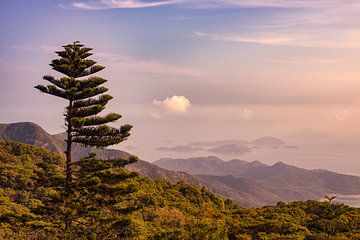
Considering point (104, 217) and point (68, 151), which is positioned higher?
point (68, 151)

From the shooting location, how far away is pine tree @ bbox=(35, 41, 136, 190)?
84.2ft

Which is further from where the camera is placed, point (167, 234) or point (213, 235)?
point (167, 234)

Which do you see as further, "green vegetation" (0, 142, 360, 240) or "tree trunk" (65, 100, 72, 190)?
"green vegetation" (0, 142, 360, 240)

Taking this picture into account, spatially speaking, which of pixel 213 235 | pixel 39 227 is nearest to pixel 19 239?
pixel 39 227

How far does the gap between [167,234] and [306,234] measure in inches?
417

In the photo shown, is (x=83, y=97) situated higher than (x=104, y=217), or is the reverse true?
(x=83, y=97)

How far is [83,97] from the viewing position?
26.2m

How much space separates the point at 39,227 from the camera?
25.1 meters

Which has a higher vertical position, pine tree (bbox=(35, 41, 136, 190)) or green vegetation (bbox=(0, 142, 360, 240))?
pine tree (bbox=(35, 41, 136, 190))

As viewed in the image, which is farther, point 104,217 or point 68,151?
point 104,217

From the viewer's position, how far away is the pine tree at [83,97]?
25.7 m

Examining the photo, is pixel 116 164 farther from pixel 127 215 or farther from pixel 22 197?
pixel 22 197

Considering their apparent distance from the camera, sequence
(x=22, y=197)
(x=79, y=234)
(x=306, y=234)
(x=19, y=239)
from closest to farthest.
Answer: (x=79, y=234) → (x=306, y=234) → (x=19, y=239) → (x=22, y=197)

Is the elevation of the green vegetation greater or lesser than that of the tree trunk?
lesser
